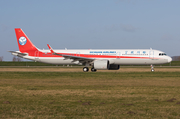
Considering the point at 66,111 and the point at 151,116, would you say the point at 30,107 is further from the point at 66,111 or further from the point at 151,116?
the point at 151,116

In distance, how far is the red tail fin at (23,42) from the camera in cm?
5053

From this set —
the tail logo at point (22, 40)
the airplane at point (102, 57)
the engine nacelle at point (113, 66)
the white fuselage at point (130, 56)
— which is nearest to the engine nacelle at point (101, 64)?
the airplane at point (102, 57)

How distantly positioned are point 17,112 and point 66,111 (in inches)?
77.6

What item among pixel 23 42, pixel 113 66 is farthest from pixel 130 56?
pixel 23 42

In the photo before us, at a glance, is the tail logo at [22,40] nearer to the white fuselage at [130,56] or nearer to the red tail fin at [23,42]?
the red tail fin at [23,42]

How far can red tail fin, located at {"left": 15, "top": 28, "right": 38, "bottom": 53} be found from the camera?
1989 inches

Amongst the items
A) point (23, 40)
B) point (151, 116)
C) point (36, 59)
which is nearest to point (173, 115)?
point (151, 116)

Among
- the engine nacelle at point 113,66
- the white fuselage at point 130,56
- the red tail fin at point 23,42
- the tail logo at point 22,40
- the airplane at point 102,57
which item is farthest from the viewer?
the tail logo at point 22,40

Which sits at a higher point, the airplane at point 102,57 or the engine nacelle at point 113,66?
the airplane at point 102,57

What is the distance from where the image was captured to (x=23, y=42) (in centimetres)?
5109

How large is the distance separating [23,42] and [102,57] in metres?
16.9

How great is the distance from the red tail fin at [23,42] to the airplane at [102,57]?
1.43 m

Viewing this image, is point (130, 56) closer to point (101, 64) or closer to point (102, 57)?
point (102, 57)

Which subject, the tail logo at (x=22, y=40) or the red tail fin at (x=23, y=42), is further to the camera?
the tail logo at (x=22, y=40)
